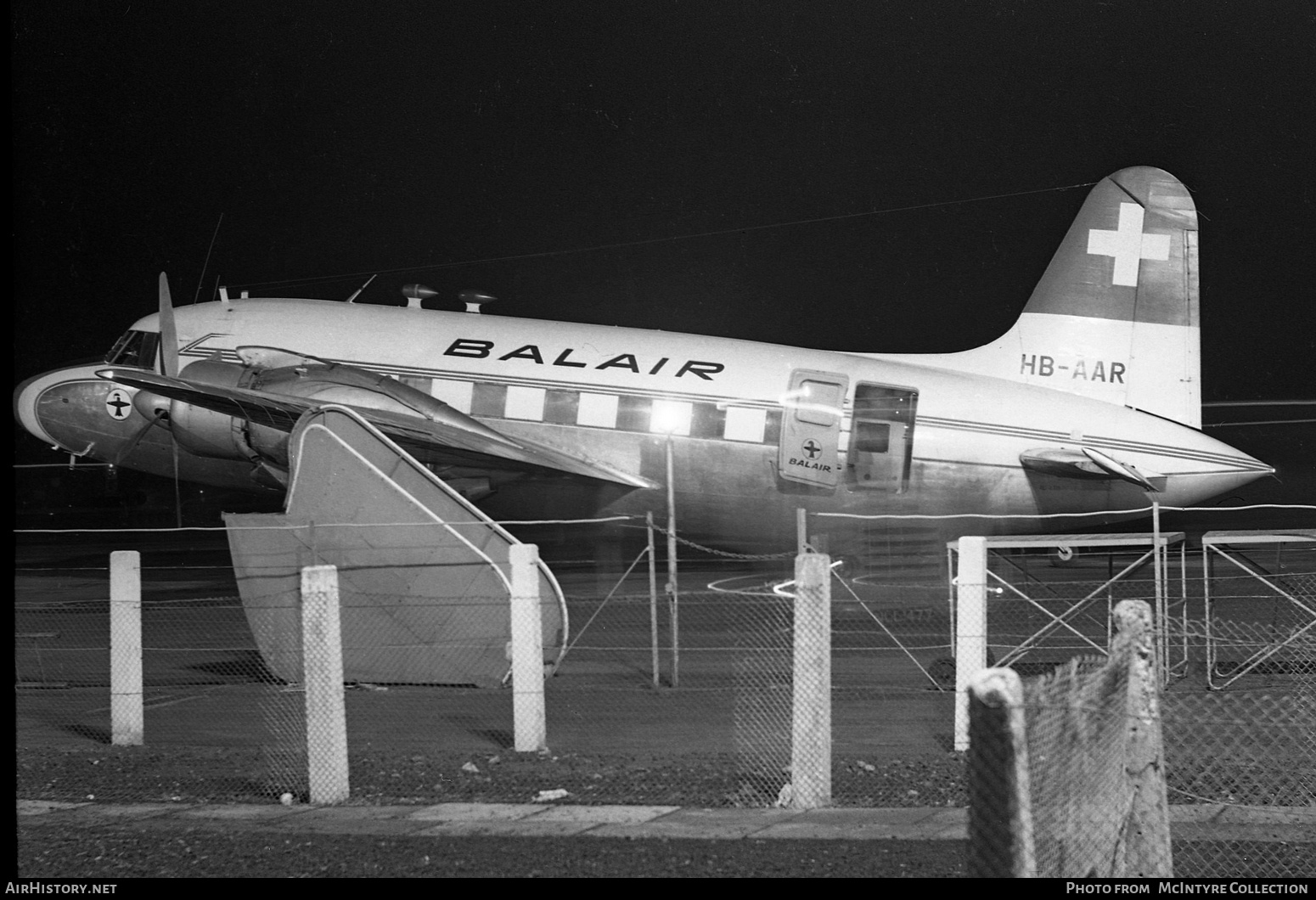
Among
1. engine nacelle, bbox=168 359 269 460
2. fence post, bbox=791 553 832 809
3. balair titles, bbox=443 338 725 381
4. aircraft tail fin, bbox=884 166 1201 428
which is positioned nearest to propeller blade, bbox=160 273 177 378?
engine nacelle, bbox=168 359 269 460

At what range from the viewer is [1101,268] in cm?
1617

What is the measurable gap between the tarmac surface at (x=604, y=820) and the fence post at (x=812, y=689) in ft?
0.49

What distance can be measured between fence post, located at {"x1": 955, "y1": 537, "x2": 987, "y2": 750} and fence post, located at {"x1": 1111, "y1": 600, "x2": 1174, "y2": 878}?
10.8 ft

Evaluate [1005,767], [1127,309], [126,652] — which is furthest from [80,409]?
[1005,767]

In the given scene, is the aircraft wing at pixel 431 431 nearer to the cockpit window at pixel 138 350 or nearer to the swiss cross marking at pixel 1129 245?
the cockpit window at pixel 138 350

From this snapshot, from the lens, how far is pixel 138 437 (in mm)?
17062

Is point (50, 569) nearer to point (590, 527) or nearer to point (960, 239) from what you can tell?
point (590, 527)

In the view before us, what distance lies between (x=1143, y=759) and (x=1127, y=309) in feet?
41.5

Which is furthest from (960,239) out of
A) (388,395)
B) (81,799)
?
(81,799)

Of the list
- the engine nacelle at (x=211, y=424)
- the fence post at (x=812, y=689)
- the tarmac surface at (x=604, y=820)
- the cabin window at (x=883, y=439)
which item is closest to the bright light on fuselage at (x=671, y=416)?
the cabin window at (x=883, y=439)

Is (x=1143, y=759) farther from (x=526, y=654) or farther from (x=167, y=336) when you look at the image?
(x=167, y=336)

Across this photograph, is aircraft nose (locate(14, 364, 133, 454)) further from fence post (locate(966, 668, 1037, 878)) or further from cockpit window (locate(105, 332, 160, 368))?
fence post (locate(966, 668, 1037, 878))

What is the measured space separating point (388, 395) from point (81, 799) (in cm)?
933

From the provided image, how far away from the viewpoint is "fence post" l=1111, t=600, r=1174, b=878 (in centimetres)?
442
